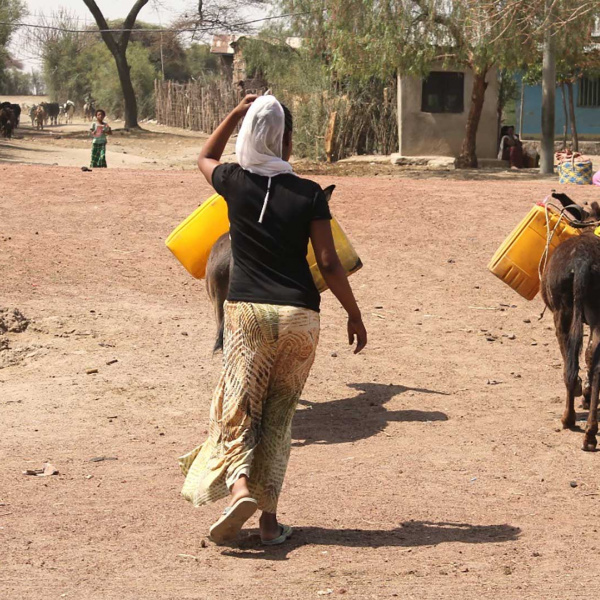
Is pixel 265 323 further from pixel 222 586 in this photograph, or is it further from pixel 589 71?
pixel 589 71

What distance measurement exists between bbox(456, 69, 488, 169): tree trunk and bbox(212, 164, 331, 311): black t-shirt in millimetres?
16694

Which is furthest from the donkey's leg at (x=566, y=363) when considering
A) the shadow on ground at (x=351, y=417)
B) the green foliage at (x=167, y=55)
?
the green foliage at (x=167, y=55)

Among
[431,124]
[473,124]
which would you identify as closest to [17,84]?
[431,124]

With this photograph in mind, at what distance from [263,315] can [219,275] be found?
239cm

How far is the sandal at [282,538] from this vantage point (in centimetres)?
436

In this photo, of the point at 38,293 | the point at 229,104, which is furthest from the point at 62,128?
the point at 38,293

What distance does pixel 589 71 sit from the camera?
90.8ft

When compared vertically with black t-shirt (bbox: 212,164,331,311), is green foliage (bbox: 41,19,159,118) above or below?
above

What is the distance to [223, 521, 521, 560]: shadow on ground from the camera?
4332mm

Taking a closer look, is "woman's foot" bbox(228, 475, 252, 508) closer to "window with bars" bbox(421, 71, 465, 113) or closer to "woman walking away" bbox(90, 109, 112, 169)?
"woman walking away" bbox(90, 109, 112, 169)

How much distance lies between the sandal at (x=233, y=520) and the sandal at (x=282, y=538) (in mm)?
150

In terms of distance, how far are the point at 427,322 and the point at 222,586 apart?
5856 millimetres

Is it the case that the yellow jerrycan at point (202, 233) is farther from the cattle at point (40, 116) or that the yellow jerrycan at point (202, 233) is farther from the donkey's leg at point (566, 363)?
the cattle at point (40, 116)

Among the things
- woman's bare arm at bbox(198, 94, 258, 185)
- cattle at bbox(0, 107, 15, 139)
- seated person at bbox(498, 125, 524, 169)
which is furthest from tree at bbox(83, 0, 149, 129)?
woman's bare arm at bbox(198, 94, 258, 185)
